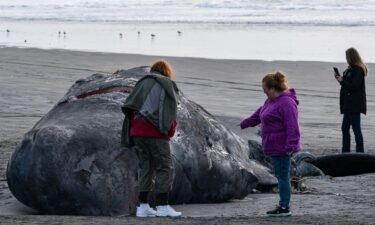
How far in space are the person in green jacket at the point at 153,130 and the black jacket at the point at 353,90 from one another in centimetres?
550

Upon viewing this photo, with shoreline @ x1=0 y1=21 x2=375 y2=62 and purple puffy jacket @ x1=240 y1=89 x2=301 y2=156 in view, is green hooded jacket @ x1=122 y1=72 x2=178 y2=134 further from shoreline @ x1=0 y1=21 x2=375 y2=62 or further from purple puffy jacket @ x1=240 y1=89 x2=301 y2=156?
shoreline @ x1=0 y1=21 x2=375 y2=62

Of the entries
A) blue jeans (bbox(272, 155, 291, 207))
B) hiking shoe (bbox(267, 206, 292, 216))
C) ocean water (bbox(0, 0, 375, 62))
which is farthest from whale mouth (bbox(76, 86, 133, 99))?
ocean water (bbox(0, 0, 375, 62))

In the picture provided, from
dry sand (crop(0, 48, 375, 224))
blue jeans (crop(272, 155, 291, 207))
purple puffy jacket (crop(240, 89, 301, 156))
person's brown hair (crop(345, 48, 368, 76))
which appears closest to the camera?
dry sand (crop(0, 48, 375, 224))

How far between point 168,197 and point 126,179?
2.23 feet

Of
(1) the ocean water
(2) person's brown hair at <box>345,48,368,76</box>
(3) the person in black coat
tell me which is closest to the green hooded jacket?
(3) the person in black coat

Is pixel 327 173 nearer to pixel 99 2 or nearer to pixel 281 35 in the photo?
pixel 281 35

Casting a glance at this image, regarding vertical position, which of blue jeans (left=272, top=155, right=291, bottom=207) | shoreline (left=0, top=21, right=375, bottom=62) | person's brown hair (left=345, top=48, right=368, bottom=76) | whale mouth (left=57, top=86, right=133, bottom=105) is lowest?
blue jeans (left=272, top=155, right=291, bottom=207)

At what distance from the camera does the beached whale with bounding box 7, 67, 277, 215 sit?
920 centimetres

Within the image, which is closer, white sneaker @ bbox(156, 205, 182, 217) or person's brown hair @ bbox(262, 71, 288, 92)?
white sneaker @ bbox(156, 205, 182, 217)

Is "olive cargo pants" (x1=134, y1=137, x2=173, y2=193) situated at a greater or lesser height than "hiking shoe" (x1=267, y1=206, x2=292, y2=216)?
greater

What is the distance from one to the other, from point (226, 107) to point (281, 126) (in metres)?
10.5

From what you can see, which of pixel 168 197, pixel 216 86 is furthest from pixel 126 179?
pixel 216 86

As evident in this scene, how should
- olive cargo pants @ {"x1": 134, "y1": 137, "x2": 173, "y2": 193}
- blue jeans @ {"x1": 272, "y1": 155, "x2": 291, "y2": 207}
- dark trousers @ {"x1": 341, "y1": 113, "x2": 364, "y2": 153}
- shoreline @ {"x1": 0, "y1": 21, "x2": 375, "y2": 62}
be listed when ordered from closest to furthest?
olive cargo pants @ {"x1": 134, "y1": 137, "x2": 173, "y2": 193}, blue jeans @ {"x1": 272, "y1": 155, "x2": 291, "y2": 207}, dark trousers @ {"x1": 341, "y1": 113, "x2": 364, "y2": 153}, shoreline @ {"x1": 0, "y1": 21, "x2": 375, "y2": 62}

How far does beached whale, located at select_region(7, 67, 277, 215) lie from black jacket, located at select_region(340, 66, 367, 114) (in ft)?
12.8
